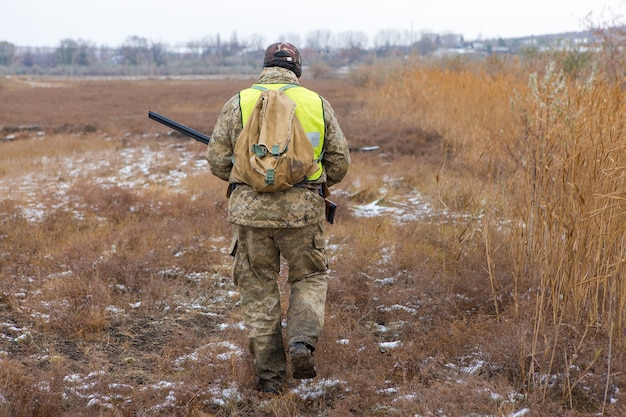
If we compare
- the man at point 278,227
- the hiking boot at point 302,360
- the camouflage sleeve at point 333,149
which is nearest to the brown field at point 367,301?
the hiking boot at point 302,360

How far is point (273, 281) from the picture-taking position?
3723 millimetres

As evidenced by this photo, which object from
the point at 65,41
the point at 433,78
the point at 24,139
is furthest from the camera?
the point at 65,41

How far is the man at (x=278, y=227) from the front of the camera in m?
3.47

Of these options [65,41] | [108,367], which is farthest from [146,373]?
[65,41]

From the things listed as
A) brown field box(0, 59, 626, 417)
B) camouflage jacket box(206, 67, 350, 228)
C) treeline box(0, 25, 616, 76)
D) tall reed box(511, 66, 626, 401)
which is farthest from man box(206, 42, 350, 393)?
treeline box(0, 25, 616, 76)

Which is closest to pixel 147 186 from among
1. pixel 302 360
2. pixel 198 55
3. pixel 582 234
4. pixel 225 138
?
pixel 225 138

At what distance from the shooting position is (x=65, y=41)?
134 m

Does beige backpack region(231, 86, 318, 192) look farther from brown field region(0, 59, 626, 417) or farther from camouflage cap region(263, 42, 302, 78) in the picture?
brown field region(0, 59, 626, 417)

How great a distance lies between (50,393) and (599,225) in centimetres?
345

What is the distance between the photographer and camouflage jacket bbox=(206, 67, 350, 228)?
11.3 ft

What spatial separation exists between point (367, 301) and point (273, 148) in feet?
7.14

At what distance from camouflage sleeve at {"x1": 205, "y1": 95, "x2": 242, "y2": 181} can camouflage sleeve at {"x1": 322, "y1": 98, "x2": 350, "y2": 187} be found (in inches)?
20.2

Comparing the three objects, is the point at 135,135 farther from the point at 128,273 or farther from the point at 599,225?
the point at 599,225

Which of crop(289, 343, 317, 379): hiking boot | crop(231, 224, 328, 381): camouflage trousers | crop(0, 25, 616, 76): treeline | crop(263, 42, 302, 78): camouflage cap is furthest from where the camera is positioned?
crop(0, 25, 616, 76): treeline
